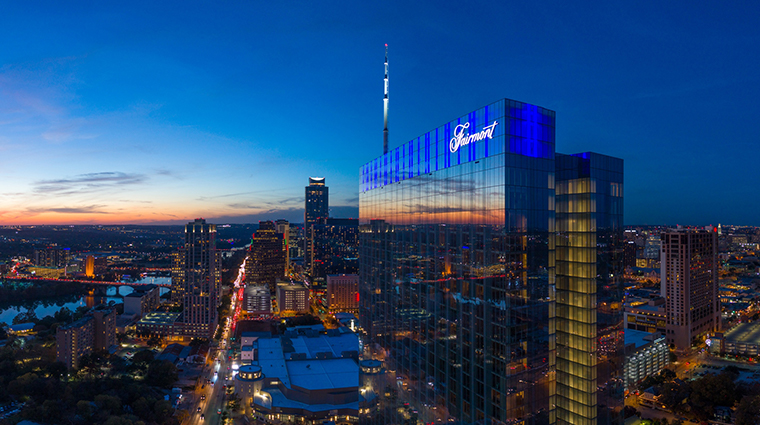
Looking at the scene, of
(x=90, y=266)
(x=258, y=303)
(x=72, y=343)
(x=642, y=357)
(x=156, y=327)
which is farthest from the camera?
(x=90, y=266)

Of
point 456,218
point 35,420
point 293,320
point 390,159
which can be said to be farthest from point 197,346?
point 456,218

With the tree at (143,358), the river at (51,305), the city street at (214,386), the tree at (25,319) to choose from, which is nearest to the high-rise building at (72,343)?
the tree at (143,358)

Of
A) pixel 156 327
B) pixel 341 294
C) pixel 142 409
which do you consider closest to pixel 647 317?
pixel 341 294

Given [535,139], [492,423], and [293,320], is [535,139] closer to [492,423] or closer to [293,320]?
[492,423]

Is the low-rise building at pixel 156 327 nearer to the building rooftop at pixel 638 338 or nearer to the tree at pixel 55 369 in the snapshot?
the tree at pixel 55 369

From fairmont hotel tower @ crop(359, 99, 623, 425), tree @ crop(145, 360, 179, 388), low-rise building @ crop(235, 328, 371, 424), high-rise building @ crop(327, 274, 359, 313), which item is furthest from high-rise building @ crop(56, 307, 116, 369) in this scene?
fairmont hotel tower @ crop(359, 99, 623, 425)

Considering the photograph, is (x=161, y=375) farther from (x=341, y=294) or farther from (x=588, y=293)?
(x=341, y=294)
